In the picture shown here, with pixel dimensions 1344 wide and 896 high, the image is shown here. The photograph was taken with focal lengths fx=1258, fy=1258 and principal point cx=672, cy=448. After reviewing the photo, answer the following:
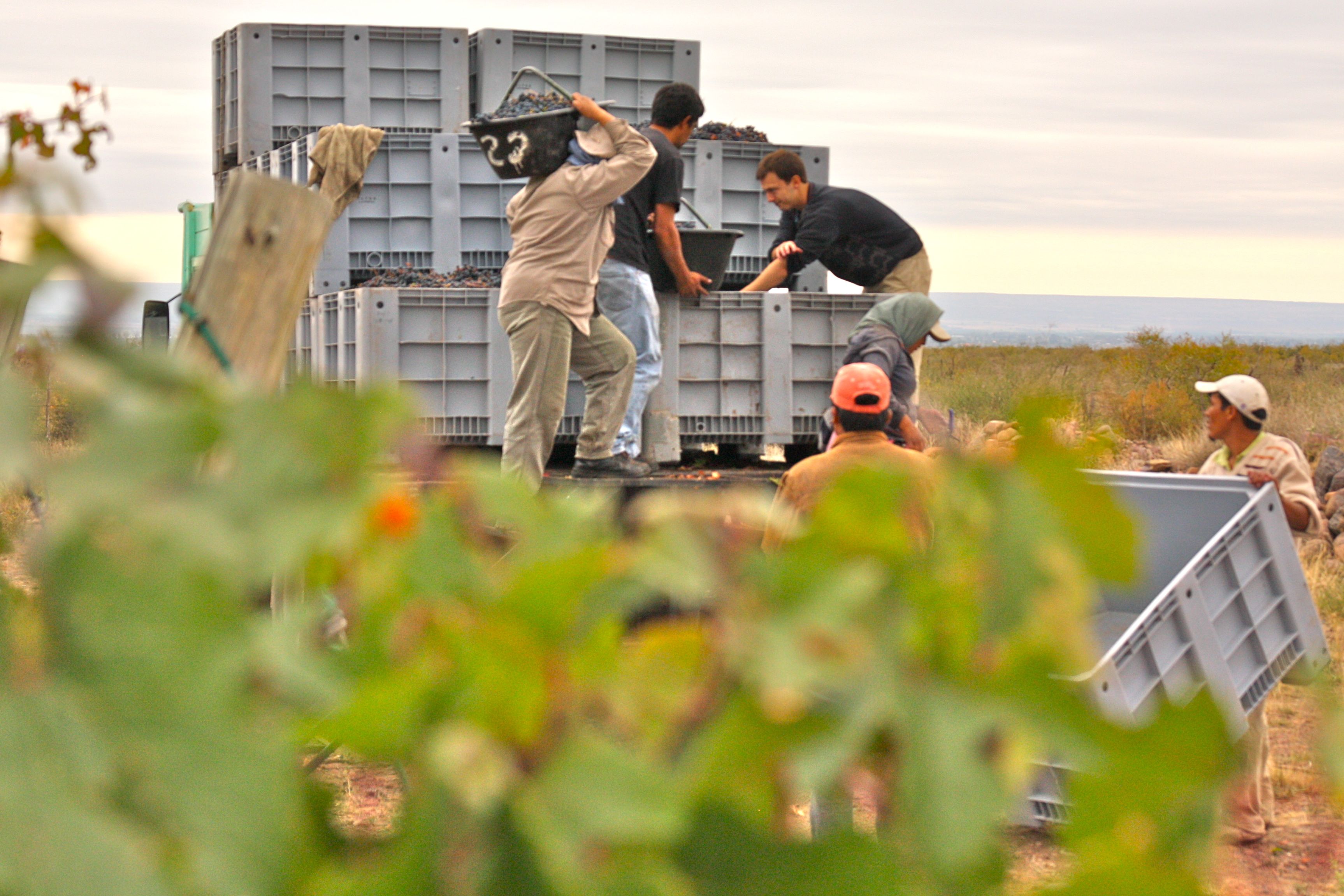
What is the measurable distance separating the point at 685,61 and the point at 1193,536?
453 cm

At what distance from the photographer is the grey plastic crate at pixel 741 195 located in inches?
265

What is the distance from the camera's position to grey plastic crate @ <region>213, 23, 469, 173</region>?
7.34m

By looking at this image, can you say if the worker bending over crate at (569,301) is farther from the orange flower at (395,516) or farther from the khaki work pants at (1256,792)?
the orange flower at (395,516)

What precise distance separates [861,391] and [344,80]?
502cm

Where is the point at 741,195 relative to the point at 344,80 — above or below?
below

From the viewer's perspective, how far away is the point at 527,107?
5605mm

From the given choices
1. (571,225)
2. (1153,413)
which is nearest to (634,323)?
(571,225)

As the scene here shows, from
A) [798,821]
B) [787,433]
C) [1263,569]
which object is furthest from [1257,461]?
[798,821]

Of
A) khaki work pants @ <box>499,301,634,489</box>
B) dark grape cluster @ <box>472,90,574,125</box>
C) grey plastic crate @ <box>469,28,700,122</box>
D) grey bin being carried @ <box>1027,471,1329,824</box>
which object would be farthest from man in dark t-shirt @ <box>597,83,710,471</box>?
grey bin being carried @ <box>1027,471,1329,824</box>

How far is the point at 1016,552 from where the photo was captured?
0.48 m

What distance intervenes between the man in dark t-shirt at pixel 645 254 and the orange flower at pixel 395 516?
501 centimetres

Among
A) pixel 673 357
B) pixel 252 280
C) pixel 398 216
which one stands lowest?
pixel 252 280

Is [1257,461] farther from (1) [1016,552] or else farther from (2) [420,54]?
(2) [420,54]

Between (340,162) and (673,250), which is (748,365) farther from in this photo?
(340,162)
